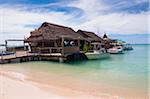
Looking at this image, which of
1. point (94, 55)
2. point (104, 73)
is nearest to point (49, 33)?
point (94, 55)

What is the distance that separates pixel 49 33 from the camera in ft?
70.4

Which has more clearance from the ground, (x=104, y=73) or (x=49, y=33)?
(x=49, y=33)

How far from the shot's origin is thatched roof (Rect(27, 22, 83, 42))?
20917 millimetres

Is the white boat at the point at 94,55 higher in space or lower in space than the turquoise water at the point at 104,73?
higher

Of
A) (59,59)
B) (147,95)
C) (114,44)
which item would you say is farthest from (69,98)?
(114,44)

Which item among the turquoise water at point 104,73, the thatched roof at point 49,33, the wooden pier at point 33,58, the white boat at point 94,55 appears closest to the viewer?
the turquoise water at point 104,73

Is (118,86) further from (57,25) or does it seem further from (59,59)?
(57,25)

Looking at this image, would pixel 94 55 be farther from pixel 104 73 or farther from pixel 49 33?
pixel 104 73

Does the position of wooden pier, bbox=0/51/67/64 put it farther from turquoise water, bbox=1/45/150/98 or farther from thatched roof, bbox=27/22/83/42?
thatched roof, bbox=27/22/83/42

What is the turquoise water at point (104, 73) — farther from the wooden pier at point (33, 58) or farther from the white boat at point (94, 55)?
the white boat at point (94, 55)

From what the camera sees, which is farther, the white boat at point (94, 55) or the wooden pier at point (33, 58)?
the white boat at point (94, 55)

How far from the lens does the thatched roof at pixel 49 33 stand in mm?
20917

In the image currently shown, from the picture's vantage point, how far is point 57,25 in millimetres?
23266

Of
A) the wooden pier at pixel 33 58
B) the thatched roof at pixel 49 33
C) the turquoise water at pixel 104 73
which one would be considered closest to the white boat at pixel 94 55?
the thatched roof at pixel 49 33
